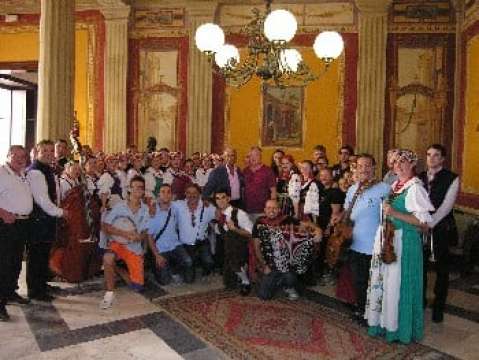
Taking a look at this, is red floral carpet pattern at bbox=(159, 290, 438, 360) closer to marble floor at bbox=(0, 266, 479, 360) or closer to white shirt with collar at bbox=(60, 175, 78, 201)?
marble floor at bbox=(0, 266, 479, 360)

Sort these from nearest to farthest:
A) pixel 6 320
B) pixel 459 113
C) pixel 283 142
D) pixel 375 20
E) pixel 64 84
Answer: pixel 6 320, pixel 64 84, pixel 459 113, pixel 375 20, pixel 283 142

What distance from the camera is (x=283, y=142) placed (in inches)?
380

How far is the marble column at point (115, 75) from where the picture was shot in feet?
32.2

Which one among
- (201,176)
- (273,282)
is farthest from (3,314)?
(201,176)

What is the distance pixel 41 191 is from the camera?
14.4 feet

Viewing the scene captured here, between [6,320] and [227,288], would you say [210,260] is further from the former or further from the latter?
[6,320]

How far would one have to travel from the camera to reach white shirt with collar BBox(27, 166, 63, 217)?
4359 millimetres

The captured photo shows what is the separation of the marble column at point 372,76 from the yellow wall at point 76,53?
5.55 metres

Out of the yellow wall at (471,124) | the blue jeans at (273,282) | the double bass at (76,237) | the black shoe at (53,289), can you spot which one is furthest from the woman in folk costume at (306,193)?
the yellow wall at (471,124)

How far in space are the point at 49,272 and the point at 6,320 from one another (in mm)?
1154

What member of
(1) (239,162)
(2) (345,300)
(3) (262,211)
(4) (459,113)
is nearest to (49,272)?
(3) (262,211)

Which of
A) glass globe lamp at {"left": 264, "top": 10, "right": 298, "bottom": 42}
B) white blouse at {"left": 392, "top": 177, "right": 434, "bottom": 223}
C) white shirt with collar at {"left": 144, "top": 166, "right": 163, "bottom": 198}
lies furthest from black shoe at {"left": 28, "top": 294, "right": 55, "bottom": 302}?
white blouse at {"left": 392, "top": 177, "right": 434, "bottom": 223}

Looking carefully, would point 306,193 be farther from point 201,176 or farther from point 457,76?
point 457,76

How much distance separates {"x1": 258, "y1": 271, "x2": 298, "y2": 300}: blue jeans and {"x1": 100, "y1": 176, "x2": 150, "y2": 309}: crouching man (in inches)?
48.4
